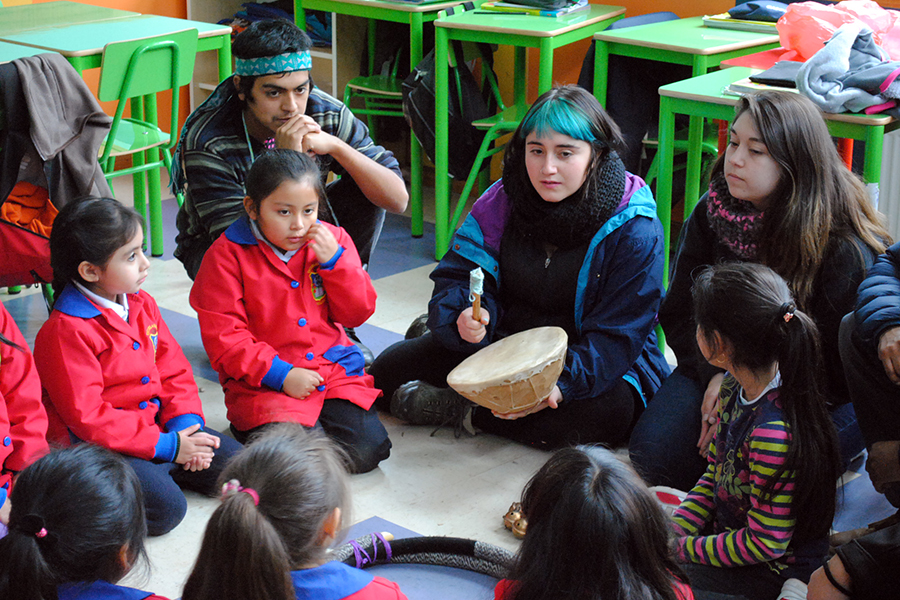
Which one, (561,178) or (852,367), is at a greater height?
(561,178)

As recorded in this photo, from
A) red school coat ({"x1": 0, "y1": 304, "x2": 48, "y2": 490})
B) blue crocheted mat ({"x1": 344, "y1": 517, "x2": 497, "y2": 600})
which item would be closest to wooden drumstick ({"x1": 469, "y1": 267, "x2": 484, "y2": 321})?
blue crocheted mat ({"x1": 344, "y1": 517, "x2": 497, "y2": 600})

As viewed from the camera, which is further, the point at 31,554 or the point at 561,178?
the point at 561,178

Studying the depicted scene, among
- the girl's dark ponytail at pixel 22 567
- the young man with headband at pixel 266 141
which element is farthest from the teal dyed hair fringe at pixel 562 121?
the girl's dark ponytail at pixel 22 567

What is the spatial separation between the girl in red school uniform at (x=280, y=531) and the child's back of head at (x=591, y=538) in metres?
0.26

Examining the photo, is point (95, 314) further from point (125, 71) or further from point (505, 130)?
point (505, 130)

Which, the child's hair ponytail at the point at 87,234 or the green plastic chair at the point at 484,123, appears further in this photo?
the green plastic chair at the point at 484,123

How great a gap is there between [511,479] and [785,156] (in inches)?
37.1

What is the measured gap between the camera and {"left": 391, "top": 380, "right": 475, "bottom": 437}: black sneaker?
8.02 feet

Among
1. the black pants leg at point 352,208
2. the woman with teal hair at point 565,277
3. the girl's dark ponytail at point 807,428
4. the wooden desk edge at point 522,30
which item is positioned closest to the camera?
the girl's dark ponytail at point 807,428

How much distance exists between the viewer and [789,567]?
166cm

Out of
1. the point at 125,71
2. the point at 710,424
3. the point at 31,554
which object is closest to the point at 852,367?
the point at 710,424

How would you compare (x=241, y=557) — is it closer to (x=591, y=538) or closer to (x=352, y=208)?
(x=591, y=538)

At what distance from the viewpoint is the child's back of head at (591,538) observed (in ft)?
3.73

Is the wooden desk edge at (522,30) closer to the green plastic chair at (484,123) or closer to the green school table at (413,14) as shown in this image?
the green plastic chair at (484,123)
